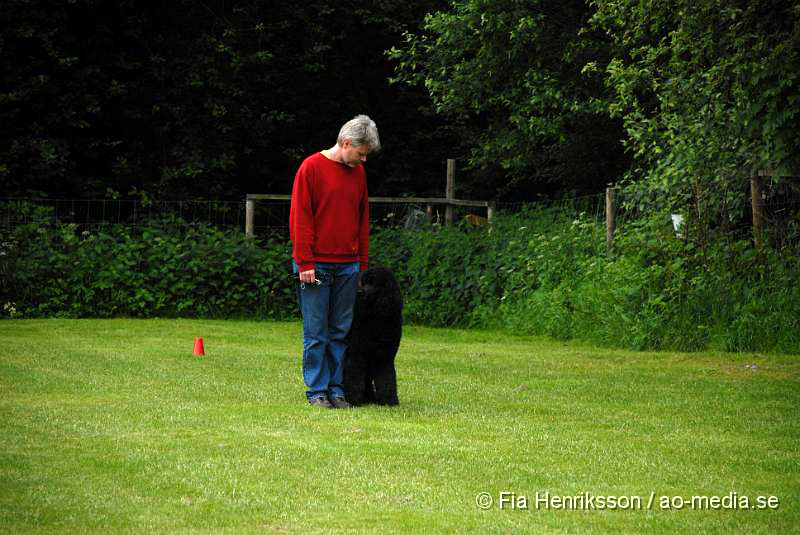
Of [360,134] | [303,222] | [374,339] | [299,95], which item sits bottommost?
[374,339]

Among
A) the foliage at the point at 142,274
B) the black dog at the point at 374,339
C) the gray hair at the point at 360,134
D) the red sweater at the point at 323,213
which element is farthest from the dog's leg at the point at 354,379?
the foliage at the point at 142,274

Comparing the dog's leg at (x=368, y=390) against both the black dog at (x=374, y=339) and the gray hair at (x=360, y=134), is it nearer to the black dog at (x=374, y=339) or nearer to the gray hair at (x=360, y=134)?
the black dog at (x=374, y=339)

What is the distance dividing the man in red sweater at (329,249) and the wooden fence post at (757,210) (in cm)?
643

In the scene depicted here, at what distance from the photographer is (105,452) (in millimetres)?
6109

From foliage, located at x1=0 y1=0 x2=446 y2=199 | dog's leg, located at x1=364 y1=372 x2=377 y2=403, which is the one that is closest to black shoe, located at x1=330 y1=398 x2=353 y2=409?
dog's leg, located at x1=364 y1=372 x2=377 y2=403

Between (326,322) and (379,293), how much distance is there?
466 mm

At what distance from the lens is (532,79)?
20688mm

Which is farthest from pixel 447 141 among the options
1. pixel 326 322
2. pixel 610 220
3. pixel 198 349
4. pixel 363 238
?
pixel 326 322

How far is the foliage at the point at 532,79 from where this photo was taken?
66.8 ft

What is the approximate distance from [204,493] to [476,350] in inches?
312

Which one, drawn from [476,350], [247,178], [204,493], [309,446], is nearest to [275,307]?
[476,350]

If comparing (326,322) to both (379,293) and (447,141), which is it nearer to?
(379,293)

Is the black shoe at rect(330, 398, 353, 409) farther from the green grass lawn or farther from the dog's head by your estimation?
the dog's head

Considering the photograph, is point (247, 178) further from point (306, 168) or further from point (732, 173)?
point (306, 168)
